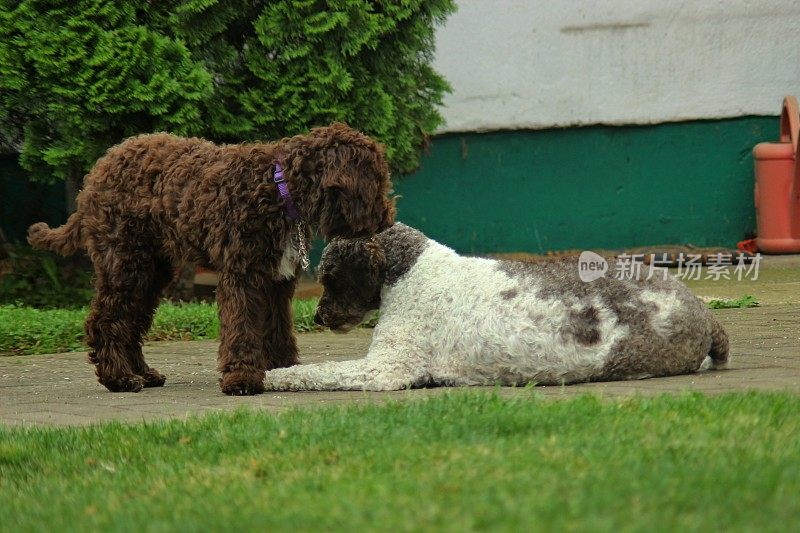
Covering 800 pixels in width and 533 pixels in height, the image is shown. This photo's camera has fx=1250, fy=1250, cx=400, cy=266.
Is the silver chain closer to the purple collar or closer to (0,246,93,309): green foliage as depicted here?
the purple collar

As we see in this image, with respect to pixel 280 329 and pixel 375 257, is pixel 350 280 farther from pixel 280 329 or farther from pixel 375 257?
pixel 280 329

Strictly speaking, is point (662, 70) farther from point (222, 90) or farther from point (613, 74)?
point (222, 90)

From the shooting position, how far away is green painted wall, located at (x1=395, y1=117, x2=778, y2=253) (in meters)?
13.8

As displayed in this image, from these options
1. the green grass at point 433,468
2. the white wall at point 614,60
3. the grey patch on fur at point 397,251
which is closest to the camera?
the green grass at point 433,468

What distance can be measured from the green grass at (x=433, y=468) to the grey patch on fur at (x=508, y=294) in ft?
4.00

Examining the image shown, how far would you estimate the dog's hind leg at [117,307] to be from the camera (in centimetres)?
711

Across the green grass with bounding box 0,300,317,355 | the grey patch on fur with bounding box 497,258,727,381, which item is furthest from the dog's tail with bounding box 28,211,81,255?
the grey patch on fur with bounding box 497,258,727,381

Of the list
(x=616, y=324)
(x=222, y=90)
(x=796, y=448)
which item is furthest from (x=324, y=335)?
(x=796, y=448)

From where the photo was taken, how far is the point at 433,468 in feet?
13.9

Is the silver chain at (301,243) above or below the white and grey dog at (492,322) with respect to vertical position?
above

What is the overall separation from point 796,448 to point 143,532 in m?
2.22

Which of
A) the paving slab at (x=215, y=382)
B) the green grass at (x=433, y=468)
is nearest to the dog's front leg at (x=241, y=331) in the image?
the paving slab at (x=215, y=382)

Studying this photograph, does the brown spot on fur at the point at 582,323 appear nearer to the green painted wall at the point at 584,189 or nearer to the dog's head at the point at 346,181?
the dog's head at the point at 346,181

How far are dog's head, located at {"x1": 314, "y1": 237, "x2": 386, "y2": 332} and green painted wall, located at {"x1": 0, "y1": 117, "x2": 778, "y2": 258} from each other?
22.3 feet
